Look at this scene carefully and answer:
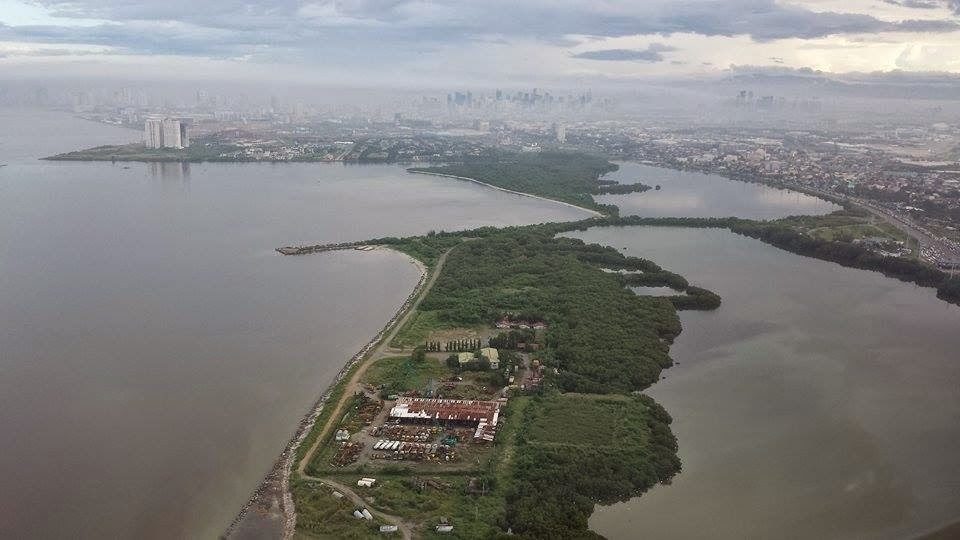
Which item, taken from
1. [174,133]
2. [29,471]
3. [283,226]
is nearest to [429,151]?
[174,133]

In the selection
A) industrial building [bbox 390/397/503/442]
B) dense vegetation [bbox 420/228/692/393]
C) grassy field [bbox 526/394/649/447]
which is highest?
dense vegetation [bbox 420/228/692/393]

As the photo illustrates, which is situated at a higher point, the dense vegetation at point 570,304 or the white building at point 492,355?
the dense vegetation at point 570,304

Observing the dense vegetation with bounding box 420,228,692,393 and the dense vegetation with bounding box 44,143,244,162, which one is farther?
the dense vegetation with bounding box 44,143,244,162

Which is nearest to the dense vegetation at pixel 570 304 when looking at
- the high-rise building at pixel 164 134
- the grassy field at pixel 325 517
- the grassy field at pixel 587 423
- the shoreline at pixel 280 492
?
the grassy field at pixel 587 423

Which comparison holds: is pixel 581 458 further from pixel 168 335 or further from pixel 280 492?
pixel 168 335

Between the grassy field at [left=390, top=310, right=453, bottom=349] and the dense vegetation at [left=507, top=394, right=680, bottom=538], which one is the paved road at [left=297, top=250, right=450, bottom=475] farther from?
the dense vegetation at [left=507, top=394, right=680, bottom=538]

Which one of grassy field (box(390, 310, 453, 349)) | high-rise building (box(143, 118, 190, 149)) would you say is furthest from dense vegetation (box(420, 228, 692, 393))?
high-rise building (box(143, 118, 190, 149))

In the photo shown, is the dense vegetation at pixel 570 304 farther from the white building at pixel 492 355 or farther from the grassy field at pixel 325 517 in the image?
the grassy field at pixel 325 517

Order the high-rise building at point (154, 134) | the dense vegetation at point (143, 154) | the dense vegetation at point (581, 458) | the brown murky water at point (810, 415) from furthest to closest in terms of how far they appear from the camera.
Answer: the high-rise building at point (154, 134) < the dense vegetation at point (143, 154) < the brown murky water at point (810, 415) < the dense vegetation at point (581, 458)
